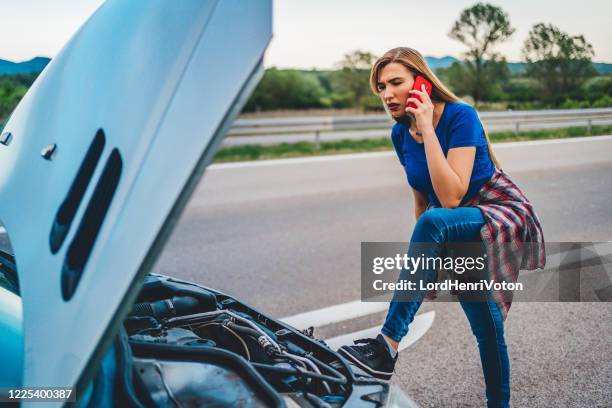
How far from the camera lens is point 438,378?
3088mm

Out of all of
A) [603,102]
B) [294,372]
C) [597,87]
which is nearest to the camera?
[294,372]

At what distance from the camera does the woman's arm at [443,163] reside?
210 centimetres

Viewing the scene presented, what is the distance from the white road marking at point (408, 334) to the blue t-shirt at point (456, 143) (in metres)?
1.39

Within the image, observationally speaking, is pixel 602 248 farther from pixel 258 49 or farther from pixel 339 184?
pixel 258 49

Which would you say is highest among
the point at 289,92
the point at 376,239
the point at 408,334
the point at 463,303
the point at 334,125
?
the point at 289,92

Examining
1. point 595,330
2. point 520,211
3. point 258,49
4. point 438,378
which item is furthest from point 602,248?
point 258,49

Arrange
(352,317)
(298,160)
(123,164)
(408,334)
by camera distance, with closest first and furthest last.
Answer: (123,164)
(408,334)
(352,317)
(298,160)

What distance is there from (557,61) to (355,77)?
11.7 meters

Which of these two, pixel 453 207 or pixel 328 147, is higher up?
pixel 453 207

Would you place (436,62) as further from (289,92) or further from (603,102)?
(289,92)

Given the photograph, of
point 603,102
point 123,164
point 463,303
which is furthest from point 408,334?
point 603,102

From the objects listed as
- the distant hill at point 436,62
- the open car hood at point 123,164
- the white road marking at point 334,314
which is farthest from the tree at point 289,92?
the open car hood at point 123,164

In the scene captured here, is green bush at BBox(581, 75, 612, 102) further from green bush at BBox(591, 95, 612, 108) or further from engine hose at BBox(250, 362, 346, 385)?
engine hose at BBox(250, 362, 346, 385)

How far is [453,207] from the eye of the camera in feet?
7.11
